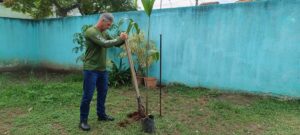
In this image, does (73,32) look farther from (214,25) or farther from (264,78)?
(264,78)

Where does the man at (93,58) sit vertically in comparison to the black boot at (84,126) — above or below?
above

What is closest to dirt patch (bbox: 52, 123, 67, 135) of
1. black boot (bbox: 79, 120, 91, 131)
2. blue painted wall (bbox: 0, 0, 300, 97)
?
black boot (bbox: 79, 120, 91, 131)

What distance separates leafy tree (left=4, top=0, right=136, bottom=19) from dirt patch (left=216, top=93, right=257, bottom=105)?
7047 millimetres

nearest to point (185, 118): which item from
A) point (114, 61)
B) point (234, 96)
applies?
point (234, 96)

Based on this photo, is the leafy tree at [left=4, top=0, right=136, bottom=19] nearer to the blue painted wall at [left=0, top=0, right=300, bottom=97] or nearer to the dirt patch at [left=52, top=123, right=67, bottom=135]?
the blue painted wall at [left=0, top=0, right=300, bottom=97]

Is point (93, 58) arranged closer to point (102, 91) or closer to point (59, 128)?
point (102, 91)

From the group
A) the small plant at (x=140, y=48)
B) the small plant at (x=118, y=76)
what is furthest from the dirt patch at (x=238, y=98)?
the small plant at (x=118, y=76)

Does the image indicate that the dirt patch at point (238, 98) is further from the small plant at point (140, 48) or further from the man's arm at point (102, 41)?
the man's arm at point (102, 41)

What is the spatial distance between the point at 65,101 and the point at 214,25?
131 inches

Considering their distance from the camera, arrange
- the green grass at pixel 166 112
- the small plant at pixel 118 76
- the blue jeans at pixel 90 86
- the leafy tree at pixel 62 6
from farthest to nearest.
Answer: the leafy tree at pixel 62 6 < the small plant at pixel 118 76 < the green grass at pixel 166 112 < the blue jeans at pixel 90 86

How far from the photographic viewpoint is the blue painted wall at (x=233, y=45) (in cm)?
537

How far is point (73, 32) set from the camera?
367 inches

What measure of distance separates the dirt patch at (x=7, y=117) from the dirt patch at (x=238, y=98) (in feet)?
11.8

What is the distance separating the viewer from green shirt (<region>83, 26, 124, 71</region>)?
3727 mm
